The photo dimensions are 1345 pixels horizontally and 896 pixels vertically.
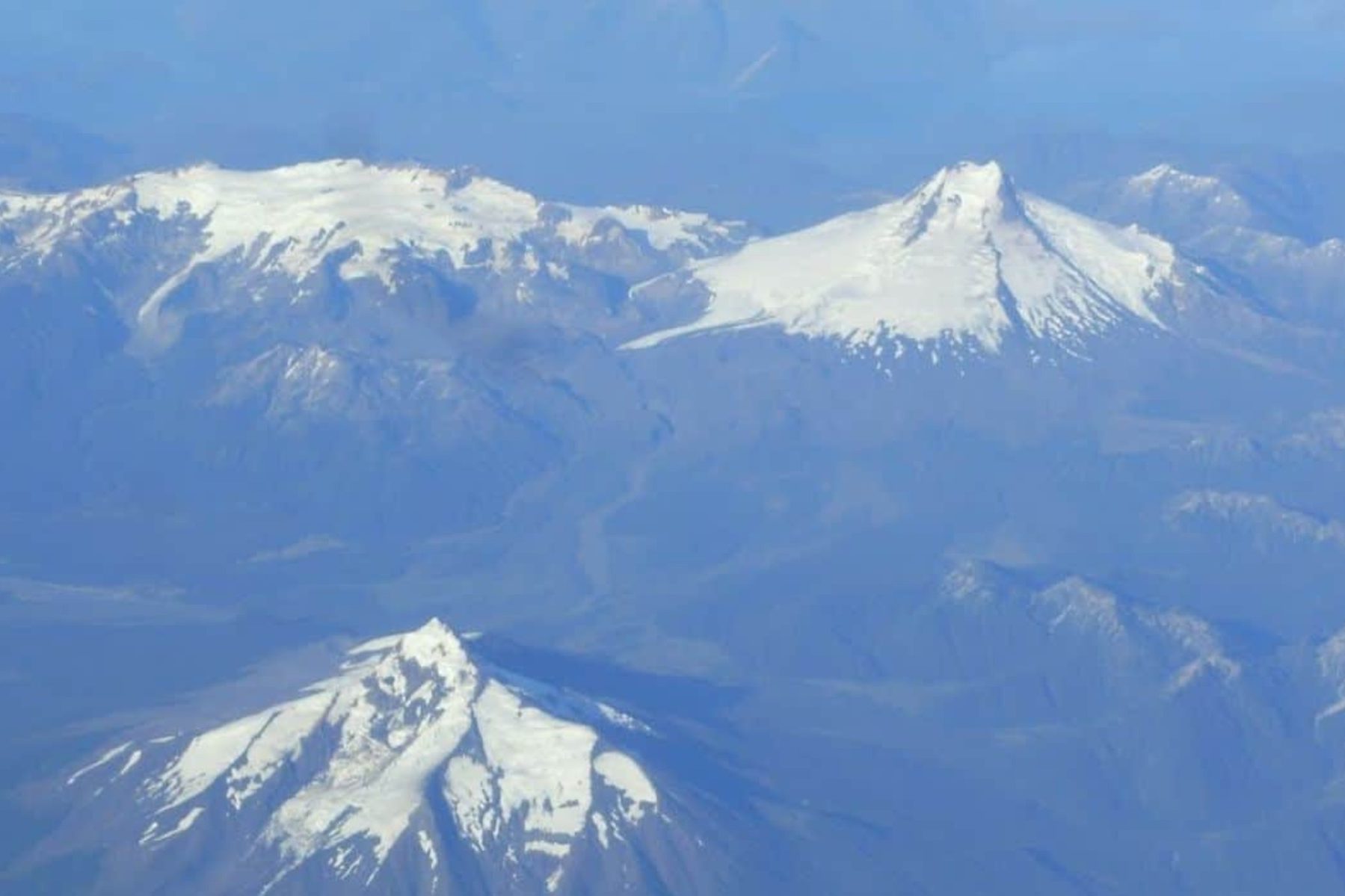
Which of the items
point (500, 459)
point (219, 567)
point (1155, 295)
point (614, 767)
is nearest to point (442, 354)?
point (500, 459)

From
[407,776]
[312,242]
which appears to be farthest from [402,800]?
[312,242]

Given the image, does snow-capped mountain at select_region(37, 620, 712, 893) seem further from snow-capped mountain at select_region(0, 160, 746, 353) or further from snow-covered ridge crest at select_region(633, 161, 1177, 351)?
snow-covered ridge crest at select_region(633, 161, 1177, 351)

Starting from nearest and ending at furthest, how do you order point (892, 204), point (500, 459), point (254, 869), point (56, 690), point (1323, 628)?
point (254, 869)
point (56, 690)
point (1323, 628)
point (500, 459)
point (892, 204)

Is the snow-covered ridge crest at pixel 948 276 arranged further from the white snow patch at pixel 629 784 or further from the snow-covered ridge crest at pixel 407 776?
the white snow patch at pixel 629 784

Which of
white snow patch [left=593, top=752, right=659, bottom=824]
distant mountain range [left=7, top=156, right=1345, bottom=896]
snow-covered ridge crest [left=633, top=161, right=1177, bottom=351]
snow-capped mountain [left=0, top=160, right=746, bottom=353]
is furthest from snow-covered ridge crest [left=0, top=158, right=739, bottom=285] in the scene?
white snow patch [left=593, top=752, right=659, bottom=824]

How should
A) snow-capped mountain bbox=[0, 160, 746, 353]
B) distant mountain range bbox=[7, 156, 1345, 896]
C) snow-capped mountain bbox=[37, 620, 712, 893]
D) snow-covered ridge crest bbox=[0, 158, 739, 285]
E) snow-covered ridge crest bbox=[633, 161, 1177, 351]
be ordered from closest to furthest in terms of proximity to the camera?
snow-capped mountain bbox=[37, 620, 712, 893]
distant mountain range bbox=[7, 156, 1345, 896]
snow-covered ridge crest bbox=[633, 161, 1177, 351]
snow-capped mountain bbox=[0, 160, 746, 353]
snow-covered ridge crest bbox=[0, 158, 739, 285]

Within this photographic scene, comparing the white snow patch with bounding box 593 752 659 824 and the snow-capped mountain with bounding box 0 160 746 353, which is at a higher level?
the snow-capped mountain with bounding box 0 160 746 353

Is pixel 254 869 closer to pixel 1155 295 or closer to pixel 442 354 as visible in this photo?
pixel 442 354

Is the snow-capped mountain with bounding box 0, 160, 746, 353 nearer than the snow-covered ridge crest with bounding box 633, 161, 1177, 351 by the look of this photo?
No
